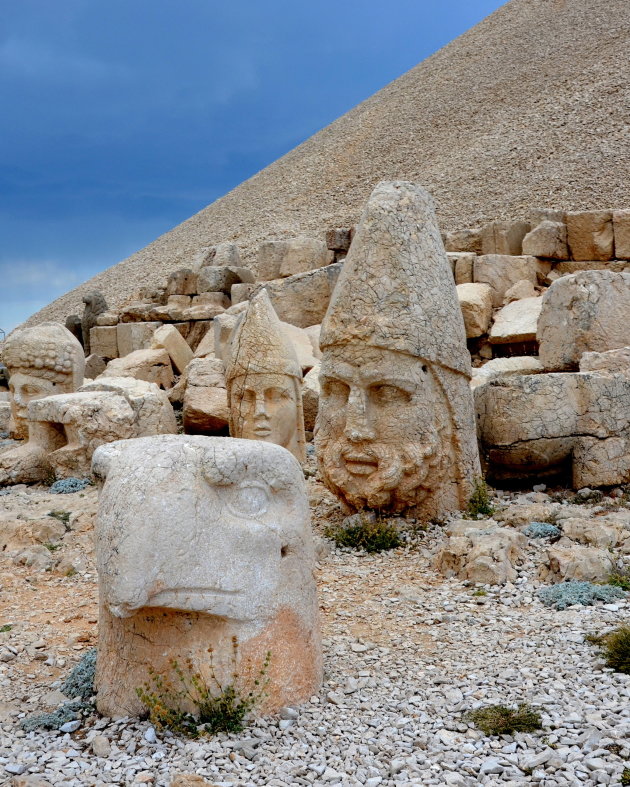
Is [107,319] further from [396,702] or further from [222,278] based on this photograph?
[396,702]

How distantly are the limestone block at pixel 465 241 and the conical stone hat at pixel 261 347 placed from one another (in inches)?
437

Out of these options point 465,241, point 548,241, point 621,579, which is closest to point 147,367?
point 465,241

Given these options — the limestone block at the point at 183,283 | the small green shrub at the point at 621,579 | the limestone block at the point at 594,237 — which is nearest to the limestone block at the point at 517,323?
the limestone block at the point at 594,237

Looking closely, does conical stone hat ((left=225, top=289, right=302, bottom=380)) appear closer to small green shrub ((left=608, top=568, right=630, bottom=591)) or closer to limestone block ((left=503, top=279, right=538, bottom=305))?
small green shrub ((left=608, top=568, right=630, bottom=591))

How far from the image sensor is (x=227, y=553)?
3586 mm

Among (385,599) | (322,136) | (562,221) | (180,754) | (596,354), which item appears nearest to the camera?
(180,754)

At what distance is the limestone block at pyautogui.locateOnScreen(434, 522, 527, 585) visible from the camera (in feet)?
18.4

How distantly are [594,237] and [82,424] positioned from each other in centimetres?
1239

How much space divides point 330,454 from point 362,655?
101 inches

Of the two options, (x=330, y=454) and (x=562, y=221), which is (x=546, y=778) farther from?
(x=562, y=221)

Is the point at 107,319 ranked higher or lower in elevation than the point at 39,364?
higher

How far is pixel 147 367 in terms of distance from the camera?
53.1ft

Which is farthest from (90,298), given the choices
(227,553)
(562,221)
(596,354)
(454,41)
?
(454,41)

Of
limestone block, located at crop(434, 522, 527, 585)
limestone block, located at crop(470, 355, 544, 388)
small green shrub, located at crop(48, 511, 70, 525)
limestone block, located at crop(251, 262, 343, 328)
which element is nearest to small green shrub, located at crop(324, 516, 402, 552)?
limestone block, located at crop(434, 522, 527, 585)
